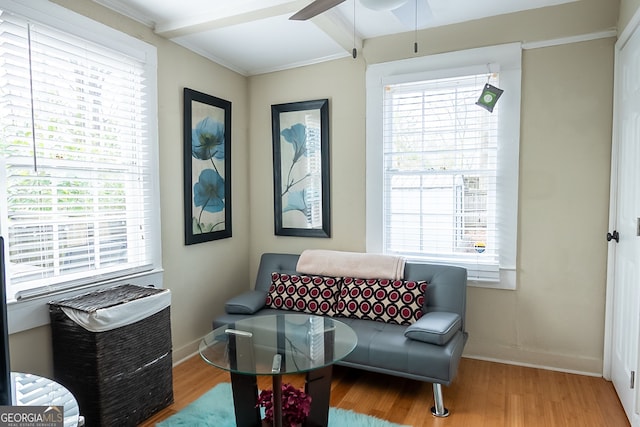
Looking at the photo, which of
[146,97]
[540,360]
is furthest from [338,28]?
[540,360]

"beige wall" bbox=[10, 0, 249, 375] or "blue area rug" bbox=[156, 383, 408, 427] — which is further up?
"beige wall" bbox=[10, 0, 249, 375]

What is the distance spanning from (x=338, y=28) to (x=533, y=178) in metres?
1.74

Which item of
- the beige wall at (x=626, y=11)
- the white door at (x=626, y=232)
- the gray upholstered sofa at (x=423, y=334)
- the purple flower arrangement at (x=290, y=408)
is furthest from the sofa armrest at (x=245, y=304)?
the beige wall at (x=626, y=11)

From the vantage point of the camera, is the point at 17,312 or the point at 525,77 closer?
the point at 17,312

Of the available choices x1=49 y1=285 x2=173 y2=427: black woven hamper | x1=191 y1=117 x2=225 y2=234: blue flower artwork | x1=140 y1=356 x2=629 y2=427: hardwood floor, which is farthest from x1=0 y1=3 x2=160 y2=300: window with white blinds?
x1=140 y1=356 x2=629 y2=427: hardwood floor

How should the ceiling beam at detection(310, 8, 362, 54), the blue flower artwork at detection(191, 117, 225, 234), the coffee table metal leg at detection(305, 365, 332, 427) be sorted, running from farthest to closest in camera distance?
the blue flower artwork at detection(191, 117, 225, 234)
the ceiling beam at detection(310, 8, 362, 54)
the coffee table metal leg at detection(305, 365, 332, 427)

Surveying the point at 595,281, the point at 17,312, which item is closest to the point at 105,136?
the point at 17,312

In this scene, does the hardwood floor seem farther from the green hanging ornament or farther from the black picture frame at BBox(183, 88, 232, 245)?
the green hanging ornament

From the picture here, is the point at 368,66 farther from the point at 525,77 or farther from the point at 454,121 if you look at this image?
the point at 525,77

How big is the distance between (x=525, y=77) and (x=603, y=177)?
862 millimetres

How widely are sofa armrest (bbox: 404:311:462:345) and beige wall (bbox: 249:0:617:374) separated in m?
0.62

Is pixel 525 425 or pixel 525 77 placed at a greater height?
pixel 525 77

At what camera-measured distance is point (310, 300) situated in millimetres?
3078

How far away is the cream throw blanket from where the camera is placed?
10.0ft
